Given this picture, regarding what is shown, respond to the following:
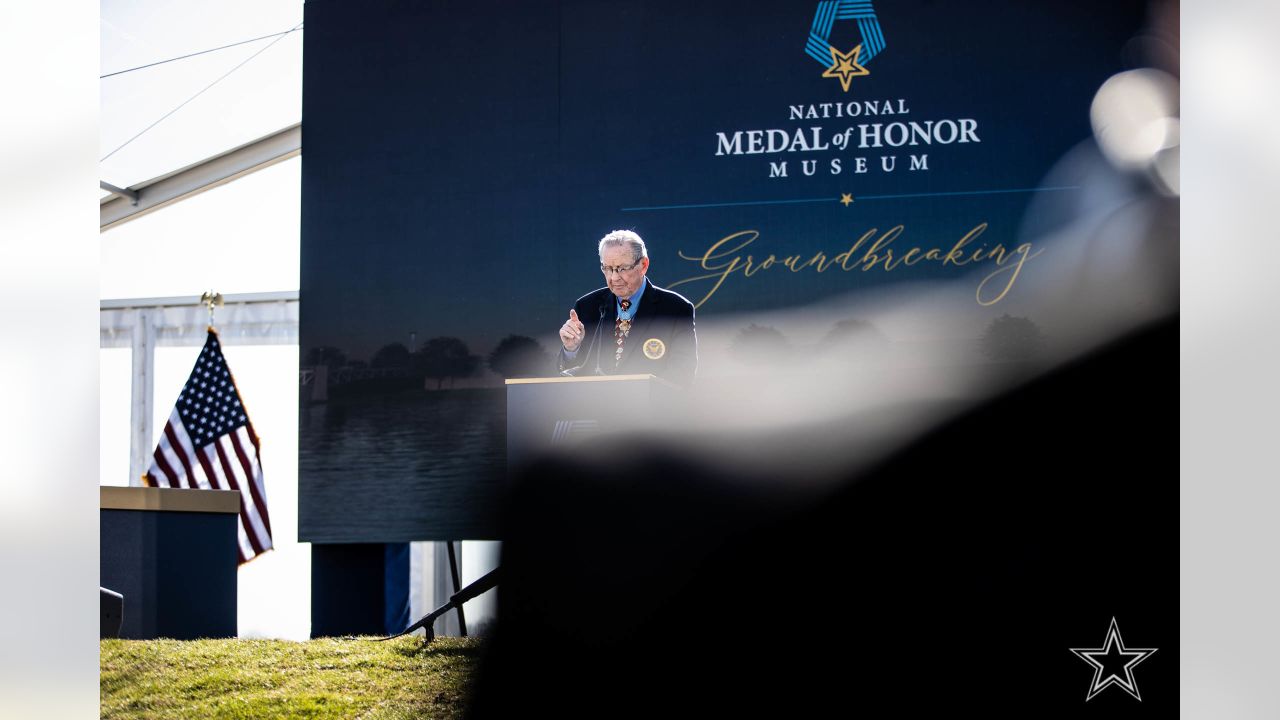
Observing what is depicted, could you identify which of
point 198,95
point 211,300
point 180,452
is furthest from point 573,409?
point 211,300

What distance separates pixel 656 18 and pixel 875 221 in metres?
1.21

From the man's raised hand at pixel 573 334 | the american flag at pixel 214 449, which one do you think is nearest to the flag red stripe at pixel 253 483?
the american flag at pixel 214 449

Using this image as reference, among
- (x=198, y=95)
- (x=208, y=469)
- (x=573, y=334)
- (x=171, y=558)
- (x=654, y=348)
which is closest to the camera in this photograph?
(x=573, y=334)

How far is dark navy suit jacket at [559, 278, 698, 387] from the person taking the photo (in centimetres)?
402

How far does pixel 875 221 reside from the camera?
13.5ft

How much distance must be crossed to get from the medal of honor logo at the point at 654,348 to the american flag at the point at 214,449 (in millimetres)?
2756

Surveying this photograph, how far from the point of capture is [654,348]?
408 cm

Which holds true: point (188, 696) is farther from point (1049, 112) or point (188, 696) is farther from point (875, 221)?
point (1049, 112)

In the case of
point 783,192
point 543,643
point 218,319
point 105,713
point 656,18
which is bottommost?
point 105,713

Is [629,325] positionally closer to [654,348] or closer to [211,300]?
[654,348]

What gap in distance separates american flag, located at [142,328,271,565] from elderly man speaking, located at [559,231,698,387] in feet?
8.08

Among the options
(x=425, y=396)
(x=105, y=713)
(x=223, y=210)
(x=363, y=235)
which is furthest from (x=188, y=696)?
(x=223, y=210)

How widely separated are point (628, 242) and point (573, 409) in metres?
1.32

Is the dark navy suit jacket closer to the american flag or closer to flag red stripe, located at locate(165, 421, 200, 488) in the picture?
the american flag
